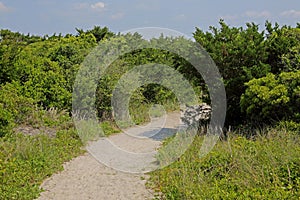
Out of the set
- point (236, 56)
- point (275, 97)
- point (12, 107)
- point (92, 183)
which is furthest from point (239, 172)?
point (12, 107)

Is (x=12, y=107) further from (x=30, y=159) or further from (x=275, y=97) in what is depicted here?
(x=275, y=97)

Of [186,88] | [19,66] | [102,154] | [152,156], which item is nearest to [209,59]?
[186,88]

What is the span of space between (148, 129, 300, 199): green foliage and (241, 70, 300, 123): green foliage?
0.65 m

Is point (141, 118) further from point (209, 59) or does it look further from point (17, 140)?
point (17, 140)

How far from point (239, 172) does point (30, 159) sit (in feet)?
→ 13.8

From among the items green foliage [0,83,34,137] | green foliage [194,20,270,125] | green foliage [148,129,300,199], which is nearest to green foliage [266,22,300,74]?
green foliage [194,20,270,125]

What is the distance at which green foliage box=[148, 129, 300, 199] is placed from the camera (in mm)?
5117

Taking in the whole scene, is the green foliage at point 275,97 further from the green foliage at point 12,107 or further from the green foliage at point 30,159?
the green foliage at point 12,107

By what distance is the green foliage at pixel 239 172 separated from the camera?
5117 mm

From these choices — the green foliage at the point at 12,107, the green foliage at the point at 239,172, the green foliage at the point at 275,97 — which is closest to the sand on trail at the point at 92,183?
the green foliage at the point at 239,172

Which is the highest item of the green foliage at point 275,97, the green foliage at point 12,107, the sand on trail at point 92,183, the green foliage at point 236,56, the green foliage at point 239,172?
the green foliage at point 236,56

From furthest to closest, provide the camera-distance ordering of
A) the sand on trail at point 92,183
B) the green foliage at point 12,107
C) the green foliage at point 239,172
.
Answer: the green foliage at point 12,107 < the sand on trail at point 92,183 < the green foliage at point 239,172

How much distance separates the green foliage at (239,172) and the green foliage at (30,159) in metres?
2.12

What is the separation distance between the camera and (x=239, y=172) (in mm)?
5852
